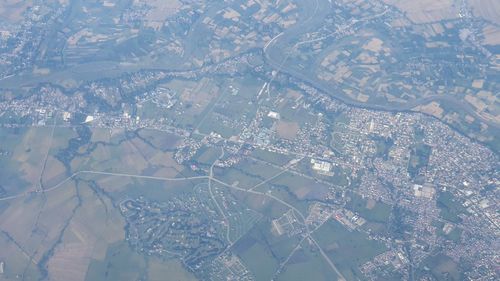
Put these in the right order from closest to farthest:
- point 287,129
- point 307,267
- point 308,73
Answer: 1. point 307,267
2. point 287,129
3. point 308,73

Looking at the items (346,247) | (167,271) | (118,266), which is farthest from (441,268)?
(118,266)

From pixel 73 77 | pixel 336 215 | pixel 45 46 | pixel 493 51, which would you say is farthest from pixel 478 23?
pixel 45 46

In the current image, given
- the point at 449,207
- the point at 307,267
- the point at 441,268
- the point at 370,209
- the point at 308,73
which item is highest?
the point at 308,73

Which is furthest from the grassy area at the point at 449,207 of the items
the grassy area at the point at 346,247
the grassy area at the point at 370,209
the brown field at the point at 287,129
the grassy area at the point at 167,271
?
the grassy area at the point at 167,271

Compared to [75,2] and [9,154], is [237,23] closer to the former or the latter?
[75,2]

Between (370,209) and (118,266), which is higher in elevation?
(370,209)

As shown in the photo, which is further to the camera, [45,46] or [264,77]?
[45,46]

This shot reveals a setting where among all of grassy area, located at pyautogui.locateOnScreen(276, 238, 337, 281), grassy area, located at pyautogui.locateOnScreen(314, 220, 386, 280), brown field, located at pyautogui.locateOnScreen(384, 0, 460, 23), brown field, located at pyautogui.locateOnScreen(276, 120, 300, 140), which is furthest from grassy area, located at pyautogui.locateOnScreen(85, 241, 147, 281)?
brown field, located at pyautogui.locateOnScreen(384, 0, 460, 23)

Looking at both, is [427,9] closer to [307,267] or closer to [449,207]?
[449,207]
